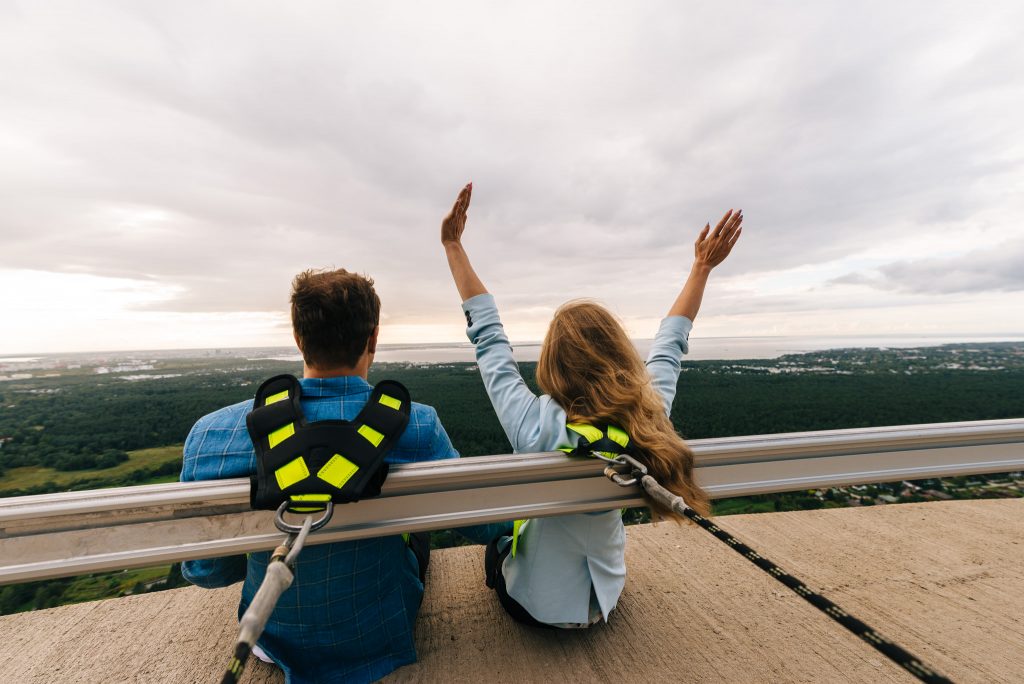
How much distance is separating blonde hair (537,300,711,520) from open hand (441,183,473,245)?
68 centimetres

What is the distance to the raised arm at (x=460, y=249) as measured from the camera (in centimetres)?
188

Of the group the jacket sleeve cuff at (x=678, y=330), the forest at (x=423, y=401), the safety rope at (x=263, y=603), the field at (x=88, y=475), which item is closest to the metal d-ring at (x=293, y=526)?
the safety rope at (x=263, y=603)

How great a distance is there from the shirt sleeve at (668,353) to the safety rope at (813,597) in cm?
64

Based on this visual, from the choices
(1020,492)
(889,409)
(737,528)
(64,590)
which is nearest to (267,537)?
(64,590)

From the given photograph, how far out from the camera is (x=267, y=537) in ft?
3.94

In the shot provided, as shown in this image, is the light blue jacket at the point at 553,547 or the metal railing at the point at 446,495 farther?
the light blue jacket at the point at 553,547

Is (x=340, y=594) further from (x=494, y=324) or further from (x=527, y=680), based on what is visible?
(x=494, y=324)

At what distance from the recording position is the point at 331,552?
1.35 m

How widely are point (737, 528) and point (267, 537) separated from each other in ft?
9.18

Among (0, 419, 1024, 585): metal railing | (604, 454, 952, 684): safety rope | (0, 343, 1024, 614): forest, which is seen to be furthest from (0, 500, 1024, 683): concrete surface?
(604, 454, 952, 684): safety rope

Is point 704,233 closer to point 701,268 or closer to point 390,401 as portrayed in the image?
point 701,268

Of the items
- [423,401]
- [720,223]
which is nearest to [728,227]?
[720,223]

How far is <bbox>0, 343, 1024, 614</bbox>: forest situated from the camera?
58.3ft

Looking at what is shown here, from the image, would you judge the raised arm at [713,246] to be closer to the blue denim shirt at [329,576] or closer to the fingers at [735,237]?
the fingers at [735,237]
